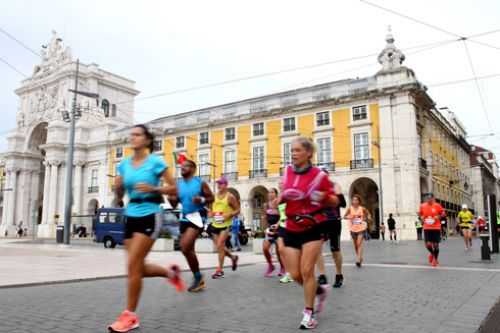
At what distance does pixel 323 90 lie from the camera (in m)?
37.8

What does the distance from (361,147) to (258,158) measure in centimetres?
959

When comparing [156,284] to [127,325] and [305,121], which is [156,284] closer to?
[127,325]

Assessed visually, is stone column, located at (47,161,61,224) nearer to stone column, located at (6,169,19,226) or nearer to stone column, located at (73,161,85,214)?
stone column, located at (73,161,85,214)

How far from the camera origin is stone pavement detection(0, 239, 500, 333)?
4207mm

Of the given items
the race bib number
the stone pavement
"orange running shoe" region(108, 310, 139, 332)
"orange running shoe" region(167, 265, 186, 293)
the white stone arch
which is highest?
the white stone arch

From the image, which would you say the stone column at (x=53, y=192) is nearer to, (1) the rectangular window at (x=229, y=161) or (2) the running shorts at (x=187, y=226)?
(1) the rectangular window at (x=229, y=161)

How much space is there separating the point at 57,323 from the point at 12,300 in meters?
1.89

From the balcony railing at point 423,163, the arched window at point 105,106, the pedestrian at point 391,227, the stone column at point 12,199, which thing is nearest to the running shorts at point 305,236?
the pedestrian at point 391,227

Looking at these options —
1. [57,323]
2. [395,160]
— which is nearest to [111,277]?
[57,323]

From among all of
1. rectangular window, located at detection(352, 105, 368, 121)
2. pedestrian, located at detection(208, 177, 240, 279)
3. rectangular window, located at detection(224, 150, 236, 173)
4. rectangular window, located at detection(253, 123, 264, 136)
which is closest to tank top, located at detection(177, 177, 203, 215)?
pedestrian, located at detection(208, 177, 240, 279)

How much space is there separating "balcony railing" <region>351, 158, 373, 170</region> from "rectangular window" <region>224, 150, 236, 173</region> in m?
11.7

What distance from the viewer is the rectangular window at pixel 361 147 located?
35281 mm

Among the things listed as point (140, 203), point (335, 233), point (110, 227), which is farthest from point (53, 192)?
point (140, 203)

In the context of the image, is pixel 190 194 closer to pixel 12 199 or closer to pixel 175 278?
pixel 175 278
